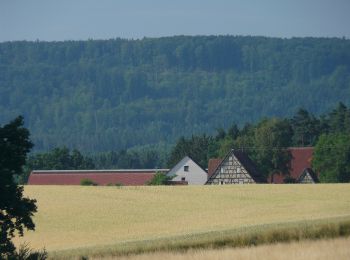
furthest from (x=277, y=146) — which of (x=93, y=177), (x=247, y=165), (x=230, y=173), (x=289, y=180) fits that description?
(x=93, y=177)

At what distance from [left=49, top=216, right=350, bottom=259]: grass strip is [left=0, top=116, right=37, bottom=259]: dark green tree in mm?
4273

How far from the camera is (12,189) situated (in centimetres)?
2898

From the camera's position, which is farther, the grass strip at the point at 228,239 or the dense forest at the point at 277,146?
the dense forest at the point at 277,146

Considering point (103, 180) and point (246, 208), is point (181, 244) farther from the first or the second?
point (103, 180)

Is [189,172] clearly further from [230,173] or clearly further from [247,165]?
[247,165]

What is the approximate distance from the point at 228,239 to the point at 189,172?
3342 inches

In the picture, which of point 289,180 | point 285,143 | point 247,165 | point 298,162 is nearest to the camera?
point 289,180

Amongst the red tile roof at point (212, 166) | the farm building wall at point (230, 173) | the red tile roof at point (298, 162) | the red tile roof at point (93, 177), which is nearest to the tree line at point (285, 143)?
the red tile roof at point (298, 162)

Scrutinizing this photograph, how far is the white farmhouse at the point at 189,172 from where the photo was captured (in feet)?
395

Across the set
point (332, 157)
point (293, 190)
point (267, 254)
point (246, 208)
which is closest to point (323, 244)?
point (267, 254)

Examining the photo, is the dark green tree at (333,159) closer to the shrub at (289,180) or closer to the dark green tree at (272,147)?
the shrub at (289,180)

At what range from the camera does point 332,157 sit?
101 m

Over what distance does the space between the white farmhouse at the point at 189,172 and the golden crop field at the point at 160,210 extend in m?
50.8

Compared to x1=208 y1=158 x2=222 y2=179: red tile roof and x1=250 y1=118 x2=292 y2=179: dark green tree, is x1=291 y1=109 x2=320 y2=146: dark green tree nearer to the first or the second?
x1=250 y1=118 x2=292 y2=179: dark green tree
